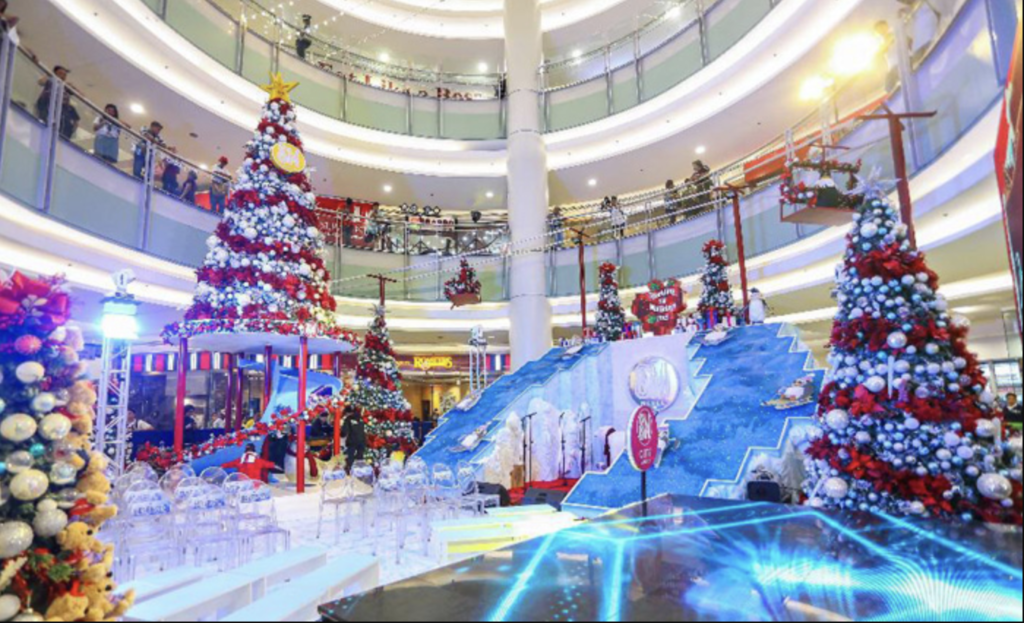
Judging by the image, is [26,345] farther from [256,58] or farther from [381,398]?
[256,58]

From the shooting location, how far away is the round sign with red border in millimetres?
4281

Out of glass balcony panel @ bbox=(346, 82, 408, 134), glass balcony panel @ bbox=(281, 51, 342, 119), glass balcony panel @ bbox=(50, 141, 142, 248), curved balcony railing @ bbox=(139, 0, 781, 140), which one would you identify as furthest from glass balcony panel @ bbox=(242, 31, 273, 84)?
glass balcony panel @ bbox=(50, 141, 142, 248)

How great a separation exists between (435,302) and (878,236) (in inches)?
467

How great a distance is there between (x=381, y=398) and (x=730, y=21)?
34.1 ft

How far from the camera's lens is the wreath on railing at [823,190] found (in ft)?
21.0

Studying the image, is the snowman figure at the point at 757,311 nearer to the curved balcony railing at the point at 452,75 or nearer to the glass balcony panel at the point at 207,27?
the curved balcony railing at the point at 452,75

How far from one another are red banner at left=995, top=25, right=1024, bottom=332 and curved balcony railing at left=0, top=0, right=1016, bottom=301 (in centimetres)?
155

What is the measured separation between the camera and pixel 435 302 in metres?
15.4

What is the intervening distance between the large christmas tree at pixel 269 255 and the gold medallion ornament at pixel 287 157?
0.6 inches

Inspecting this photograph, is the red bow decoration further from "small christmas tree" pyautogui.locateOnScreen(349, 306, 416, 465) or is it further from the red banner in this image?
"small christmas tree" pyautogui.locateOnScreen(349, 306, 416, 465)

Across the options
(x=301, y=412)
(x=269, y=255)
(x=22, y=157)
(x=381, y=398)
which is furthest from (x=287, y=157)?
(x=381, y=398)

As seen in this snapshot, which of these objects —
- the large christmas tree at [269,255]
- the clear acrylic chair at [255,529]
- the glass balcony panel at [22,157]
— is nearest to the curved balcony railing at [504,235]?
the glass balcony panel at [22,157]

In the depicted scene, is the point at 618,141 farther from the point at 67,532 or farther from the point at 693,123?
the point at 67,532

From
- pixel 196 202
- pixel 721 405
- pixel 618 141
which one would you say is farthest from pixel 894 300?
pixel 618 141
